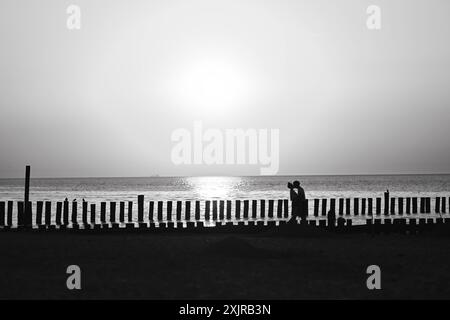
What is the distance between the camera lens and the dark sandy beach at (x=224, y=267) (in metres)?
13.0

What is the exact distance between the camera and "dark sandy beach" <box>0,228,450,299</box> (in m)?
13.0

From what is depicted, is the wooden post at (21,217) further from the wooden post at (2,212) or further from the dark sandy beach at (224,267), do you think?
the dark sandy beach at (224,267)

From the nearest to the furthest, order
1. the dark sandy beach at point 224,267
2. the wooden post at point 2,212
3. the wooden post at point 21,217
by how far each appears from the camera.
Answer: the dark sandy beach at point 224,267 → the wooden post at point 21,217 → the wooden post at point 2,212

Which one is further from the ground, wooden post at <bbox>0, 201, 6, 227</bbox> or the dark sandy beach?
wooden post at <bbox>0, 201, 6, 227</bbox>

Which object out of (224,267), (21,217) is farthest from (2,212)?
(224,267)

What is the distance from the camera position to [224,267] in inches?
632

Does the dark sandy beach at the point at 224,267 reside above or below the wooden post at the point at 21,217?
below

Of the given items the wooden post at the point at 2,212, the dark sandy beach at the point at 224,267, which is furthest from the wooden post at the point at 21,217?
the dark sandy beach at the point at 224,267

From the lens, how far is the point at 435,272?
1556cm

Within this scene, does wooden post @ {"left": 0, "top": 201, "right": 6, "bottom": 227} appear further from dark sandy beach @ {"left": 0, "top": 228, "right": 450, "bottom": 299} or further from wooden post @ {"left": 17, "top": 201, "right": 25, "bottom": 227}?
dark sandy beach @ {"left": 0, "top": 228, "right": 450, "bottom": 299}

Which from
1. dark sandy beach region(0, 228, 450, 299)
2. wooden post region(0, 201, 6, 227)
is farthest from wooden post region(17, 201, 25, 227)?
dark sandy beach region(0, 228, 450, 299)
